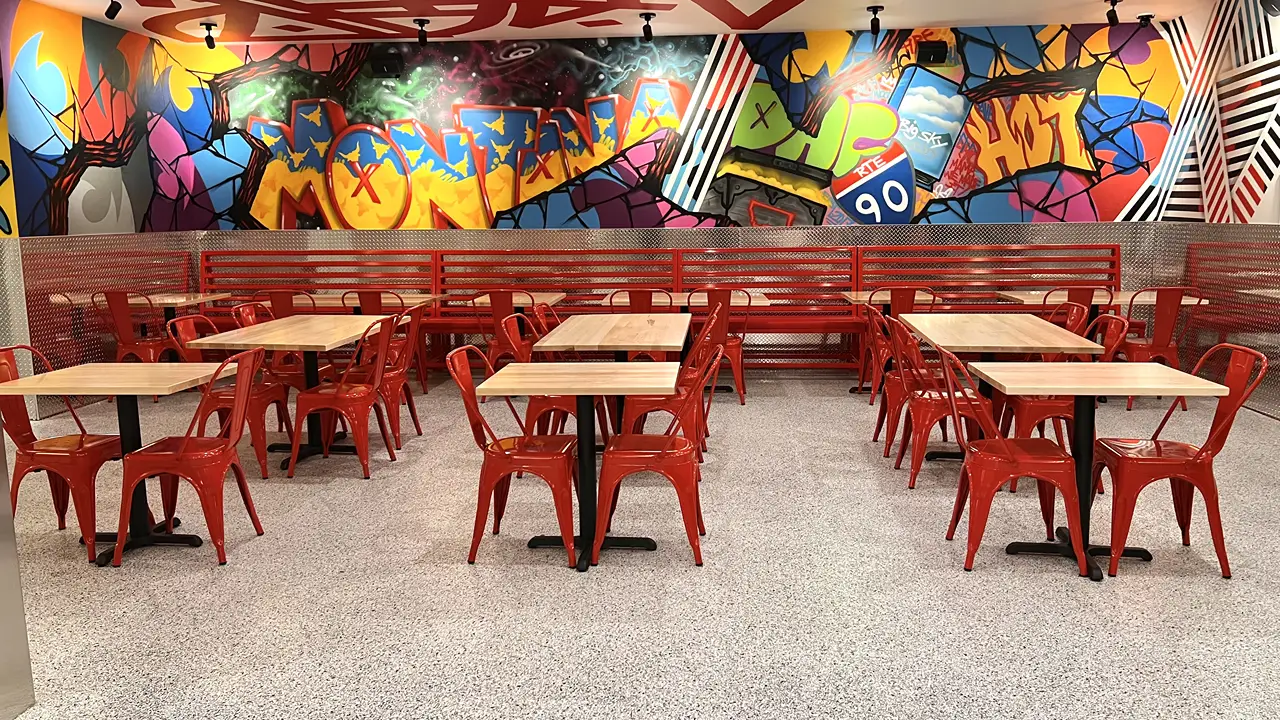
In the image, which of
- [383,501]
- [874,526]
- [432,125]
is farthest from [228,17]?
[874,526]

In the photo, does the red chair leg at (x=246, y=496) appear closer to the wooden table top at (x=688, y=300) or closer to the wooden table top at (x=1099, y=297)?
the wooden table top at (x=688, y=300)

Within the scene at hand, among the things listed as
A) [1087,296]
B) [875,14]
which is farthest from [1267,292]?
[875,14]

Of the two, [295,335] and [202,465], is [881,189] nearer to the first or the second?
[295,335]

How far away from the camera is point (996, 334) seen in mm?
5215

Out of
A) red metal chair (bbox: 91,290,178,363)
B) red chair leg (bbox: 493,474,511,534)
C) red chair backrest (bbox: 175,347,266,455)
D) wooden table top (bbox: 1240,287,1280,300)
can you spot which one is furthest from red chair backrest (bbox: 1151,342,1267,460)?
red metal chair (bbox: 91,290,178,363)

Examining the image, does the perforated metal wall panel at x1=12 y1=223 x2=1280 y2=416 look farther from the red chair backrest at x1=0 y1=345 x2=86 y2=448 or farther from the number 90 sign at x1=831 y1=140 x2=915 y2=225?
the red chair backrest at x1=0 y1=345 x2=86 y2=448

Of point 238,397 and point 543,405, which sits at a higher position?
point 238,397

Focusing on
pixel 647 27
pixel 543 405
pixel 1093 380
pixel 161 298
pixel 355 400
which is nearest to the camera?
pixel 1093 380

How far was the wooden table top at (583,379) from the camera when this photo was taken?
3.73 metres

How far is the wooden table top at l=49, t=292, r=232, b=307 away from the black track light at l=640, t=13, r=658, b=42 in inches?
185

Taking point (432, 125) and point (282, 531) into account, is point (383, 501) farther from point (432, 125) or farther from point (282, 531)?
point (432, 125)

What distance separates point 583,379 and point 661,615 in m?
1.00

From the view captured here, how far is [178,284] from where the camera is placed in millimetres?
9656

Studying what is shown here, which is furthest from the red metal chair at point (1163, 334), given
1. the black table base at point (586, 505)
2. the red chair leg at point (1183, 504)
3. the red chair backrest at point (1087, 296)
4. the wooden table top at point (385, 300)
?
the wooden table top at point (385, 300)
